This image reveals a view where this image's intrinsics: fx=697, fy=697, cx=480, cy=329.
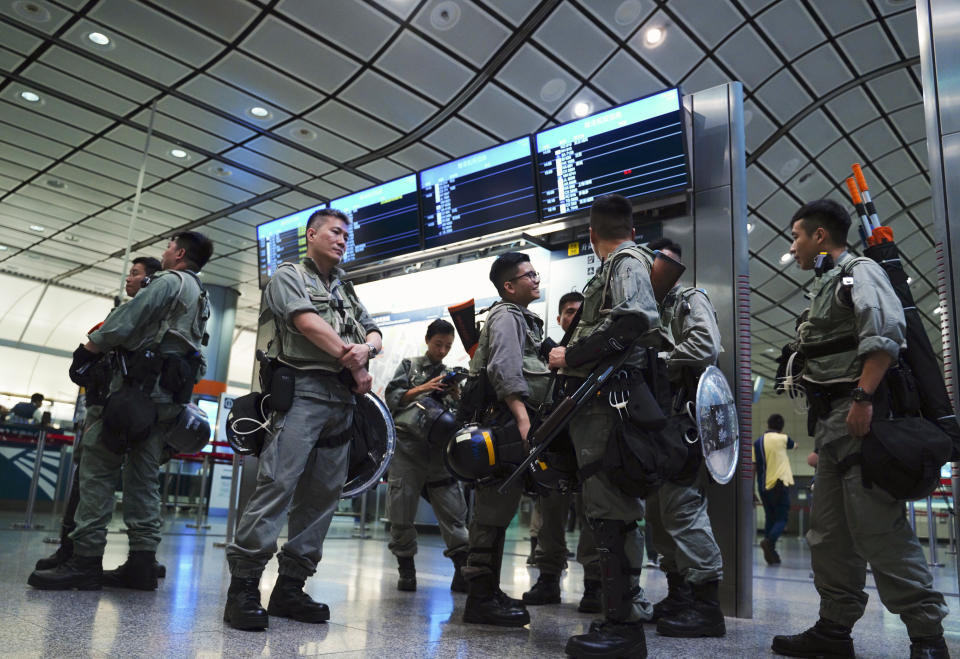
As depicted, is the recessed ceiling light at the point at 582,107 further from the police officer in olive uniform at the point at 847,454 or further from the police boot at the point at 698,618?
the police boot at the point at 698,618

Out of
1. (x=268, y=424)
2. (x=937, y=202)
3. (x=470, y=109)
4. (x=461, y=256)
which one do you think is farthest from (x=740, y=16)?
(x=268, y=424)

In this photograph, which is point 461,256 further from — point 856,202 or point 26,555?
point 26,555

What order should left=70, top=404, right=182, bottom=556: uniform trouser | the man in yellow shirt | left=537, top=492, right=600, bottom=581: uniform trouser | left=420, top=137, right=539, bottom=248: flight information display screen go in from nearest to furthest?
left=70, top=404, right=182, bottom=556: uniform trouser → left=537, top=492, right=600, bottom=581: uniform trouser → left=420, top=137, right=539, bottom=248: flight information display screen → the man in yellow shirt

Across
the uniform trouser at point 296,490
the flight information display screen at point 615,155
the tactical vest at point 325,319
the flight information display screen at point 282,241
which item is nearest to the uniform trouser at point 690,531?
the uniform trouser at point 296,490

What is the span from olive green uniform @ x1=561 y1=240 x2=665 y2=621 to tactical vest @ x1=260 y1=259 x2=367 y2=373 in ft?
3.48

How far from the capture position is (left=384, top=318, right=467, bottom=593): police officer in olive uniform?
4.46 metres

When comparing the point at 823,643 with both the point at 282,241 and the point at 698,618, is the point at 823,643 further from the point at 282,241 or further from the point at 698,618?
the point at 282,241

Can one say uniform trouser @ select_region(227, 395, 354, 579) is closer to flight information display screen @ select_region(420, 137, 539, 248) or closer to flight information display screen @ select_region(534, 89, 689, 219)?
flight information display screen @ select_region(534, 89, 689, 219)

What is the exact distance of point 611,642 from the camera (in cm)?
242

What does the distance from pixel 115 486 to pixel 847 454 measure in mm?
3535

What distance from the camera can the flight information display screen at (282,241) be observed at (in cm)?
758

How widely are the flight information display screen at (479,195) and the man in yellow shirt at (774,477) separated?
17.1 feet

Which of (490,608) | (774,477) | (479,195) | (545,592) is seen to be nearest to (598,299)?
(490,608)

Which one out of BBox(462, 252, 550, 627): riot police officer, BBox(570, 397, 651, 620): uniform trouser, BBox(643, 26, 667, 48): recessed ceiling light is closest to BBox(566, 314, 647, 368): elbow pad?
BBox(570, 397, 651, 620): uniform trouser
